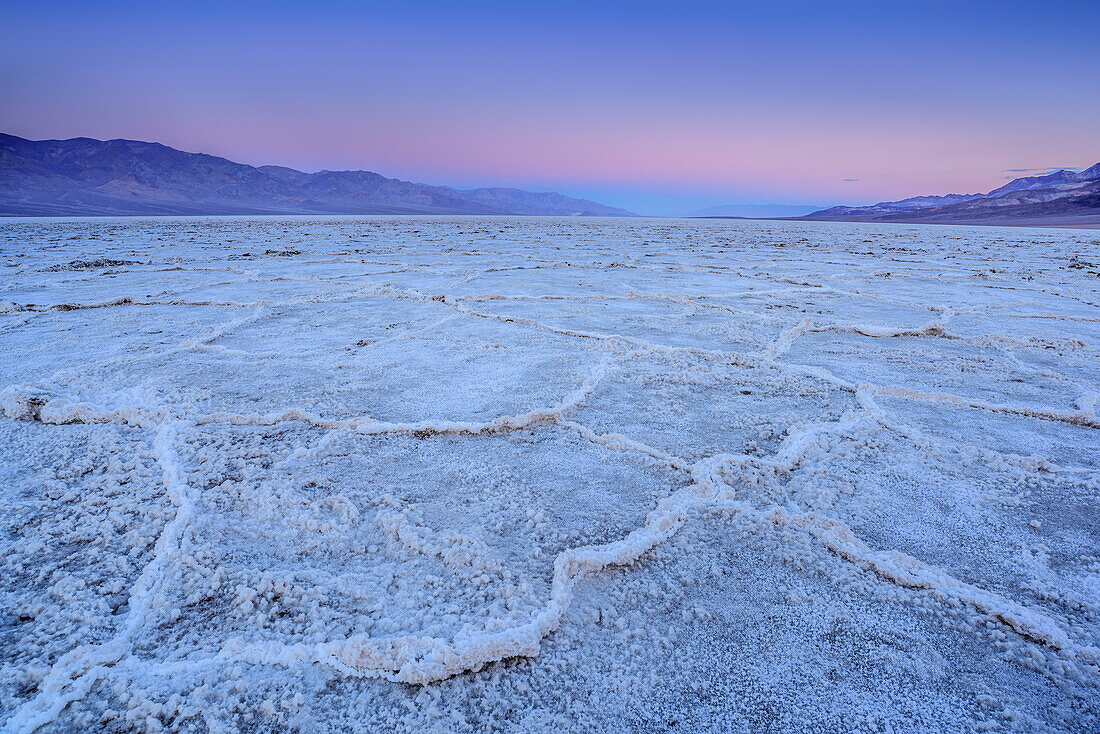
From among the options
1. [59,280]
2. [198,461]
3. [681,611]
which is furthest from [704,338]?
[59,280]

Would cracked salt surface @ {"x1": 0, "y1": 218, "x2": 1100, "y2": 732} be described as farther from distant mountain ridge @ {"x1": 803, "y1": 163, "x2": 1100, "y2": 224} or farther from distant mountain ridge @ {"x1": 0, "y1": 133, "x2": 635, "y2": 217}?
distant mountain ridge @ {"x1": 0, "y1": 133, "x2": 635, "y2": 217}

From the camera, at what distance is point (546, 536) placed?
121 cm

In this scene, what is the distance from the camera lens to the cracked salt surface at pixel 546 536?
0.83 m

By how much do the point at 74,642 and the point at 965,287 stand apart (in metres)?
6.50

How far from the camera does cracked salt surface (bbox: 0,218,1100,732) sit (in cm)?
83

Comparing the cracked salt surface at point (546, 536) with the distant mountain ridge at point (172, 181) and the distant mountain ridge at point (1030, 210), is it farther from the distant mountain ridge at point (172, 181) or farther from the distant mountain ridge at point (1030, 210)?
the distant mountain ridge at point (172, 181)

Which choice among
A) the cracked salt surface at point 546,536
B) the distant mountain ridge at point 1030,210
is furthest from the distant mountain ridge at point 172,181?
the cracked salt surface at point 546,536

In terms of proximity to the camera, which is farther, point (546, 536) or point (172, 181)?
point (172, 181)

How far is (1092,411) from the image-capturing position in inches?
74.9

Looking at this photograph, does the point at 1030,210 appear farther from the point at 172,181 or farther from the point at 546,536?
the point at 172,181

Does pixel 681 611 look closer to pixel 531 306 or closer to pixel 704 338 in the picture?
pixel 704 338

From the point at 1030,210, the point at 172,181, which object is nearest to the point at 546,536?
the point at 1030,210

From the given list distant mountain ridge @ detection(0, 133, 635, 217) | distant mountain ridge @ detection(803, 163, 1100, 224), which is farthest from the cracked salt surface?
distant mountain ridge @ detection(0, 133, 635, 217)

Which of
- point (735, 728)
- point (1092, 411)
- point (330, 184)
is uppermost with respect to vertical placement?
point (330, 184)
